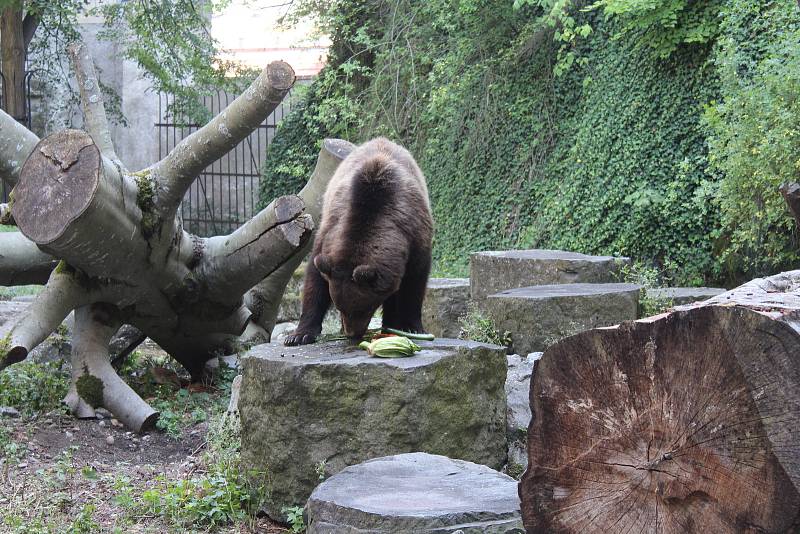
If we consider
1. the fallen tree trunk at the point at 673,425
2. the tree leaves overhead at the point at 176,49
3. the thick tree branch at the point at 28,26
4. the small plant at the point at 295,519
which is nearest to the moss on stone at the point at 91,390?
the small plant at the point at 295,519

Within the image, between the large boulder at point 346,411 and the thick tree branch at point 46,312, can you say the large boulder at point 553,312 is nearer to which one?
the large boulder at point 346,411

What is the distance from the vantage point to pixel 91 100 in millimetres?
7789

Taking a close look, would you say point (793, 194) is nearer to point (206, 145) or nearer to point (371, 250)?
point (371, 250)

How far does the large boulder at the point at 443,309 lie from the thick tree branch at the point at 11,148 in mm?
4117

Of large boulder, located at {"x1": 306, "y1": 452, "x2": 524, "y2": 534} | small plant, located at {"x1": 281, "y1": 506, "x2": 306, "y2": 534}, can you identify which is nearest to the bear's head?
small plant, located at {"x1": 281, "y1": 506, "x2": 306, "y2": 534}

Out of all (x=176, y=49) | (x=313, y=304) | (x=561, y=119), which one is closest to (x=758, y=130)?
(x=313, y=304)

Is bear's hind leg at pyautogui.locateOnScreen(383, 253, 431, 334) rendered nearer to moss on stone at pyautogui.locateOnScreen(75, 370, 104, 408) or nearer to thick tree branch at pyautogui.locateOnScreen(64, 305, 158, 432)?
thick tree branch at pyautogui.locateOnScreen(64, 305, 158, 432)

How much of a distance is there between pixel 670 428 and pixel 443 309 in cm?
625

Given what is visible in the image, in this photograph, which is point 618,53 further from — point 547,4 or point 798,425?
point 798,425

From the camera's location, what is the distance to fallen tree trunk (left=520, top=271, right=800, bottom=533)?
2.75 meters

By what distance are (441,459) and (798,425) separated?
188 cm

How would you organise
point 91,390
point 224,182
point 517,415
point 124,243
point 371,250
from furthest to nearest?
point 224,182 → point 91,390 → point 124,243 → point 517,415 → point 371,250

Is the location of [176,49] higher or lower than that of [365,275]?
higher

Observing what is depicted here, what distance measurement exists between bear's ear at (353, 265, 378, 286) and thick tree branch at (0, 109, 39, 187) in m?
3.04
